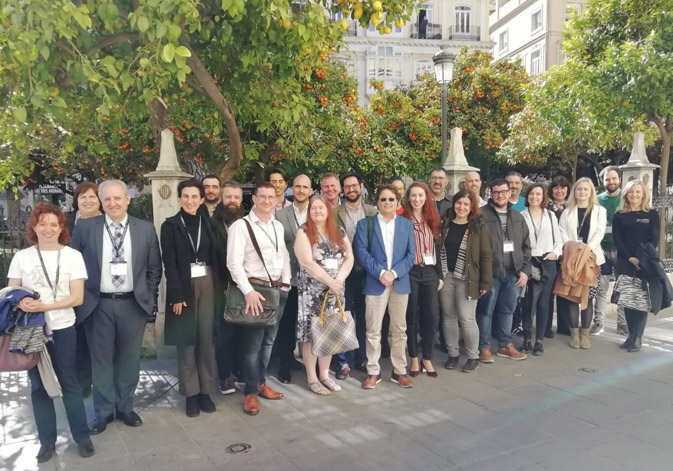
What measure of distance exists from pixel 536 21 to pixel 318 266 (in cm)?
4102

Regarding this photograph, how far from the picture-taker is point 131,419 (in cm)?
411

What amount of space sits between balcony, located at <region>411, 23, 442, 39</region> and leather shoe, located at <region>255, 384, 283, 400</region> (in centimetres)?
3398

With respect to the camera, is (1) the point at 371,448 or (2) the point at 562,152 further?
(2) the point at 562,152

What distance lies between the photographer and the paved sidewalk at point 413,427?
3.49 meters

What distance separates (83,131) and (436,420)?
5.39 meters

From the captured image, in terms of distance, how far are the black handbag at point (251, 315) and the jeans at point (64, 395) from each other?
118cm

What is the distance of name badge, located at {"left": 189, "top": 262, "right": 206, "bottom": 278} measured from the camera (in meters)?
4.26

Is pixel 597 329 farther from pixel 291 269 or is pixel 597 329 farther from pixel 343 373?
pixel 291 269

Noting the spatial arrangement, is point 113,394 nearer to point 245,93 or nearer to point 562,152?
point 245,93

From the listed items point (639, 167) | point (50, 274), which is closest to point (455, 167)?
point (639, 167)

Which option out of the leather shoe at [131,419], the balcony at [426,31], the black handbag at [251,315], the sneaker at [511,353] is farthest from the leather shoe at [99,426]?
the balcony at [426,31]

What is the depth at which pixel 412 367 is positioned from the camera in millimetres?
5137

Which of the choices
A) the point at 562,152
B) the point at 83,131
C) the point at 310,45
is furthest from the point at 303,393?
the point at 562,152

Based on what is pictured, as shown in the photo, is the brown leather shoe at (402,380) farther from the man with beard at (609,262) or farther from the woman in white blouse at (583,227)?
the man with beard at (609,262)
